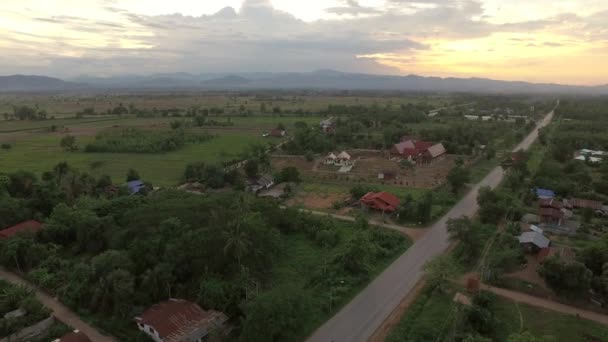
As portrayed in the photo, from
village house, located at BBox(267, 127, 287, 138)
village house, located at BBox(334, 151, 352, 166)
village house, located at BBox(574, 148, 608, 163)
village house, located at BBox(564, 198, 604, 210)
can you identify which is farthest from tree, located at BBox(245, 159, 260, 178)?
village house, located at BBox(574, 148, 608, 163)

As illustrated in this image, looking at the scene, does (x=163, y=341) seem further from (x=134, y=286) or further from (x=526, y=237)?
(x=526, y=237)

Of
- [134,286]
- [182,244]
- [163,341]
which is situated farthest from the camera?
[182,244]

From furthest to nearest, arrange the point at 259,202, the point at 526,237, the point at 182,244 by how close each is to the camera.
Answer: the point at 259,202, the point at 526,237, the point at 182,244

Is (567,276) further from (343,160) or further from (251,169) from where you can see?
(343,160)

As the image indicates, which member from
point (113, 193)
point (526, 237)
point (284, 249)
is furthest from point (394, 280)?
point (113, 193)

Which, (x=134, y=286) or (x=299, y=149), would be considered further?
(x=299, y=149)

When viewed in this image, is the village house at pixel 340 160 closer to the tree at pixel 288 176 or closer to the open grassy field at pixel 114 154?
the tree at pixel 288 176
